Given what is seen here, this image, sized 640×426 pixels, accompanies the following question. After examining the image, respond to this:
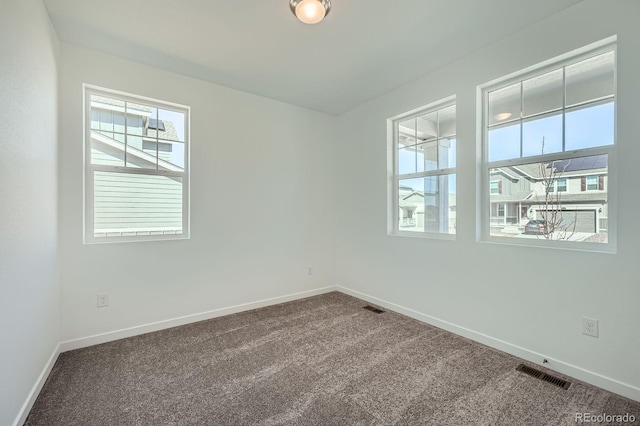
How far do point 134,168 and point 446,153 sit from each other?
3.24 meters

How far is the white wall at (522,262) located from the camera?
187 cm

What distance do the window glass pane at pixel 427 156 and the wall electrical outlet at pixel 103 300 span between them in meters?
3.49

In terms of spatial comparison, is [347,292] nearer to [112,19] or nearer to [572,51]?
[572,51]

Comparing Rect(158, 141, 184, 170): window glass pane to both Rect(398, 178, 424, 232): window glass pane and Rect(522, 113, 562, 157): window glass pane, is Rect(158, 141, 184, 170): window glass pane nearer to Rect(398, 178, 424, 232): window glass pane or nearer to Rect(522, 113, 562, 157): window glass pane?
Rect(398, 178, 424, 232): window glass pane

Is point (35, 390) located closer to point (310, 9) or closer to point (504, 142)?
point (310, 9)

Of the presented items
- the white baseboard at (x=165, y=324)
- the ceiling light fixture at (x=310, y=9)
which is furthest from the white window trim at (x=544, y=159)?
the white baseboard at (x=165, y=324)

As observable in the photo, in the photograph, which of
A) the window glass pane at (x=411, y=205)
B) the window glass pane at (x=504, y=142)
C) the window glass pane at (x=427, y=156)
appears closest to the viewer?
the window glass pane at (x=504, y=142)

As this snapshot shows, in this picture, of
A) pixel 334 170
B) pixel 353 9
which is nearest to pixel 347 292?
pixel 334 170

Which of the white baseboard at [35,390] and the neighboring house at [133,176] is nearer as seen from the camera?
the white baseboard at [35,390]

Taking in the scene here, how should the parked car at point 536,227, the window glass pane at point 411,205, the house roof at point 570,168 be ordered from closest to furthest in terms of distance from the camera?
the house roof at point 570,168
the parked car at point 536,227
the window glass pane at point 411,205

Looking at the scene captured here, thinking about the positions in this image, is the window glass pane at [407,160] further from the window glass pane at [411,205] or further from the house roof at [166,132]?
the house roof at [166,132]

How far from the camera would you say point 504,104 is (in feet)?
8.53

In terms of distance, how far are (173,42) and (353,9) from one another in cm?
158

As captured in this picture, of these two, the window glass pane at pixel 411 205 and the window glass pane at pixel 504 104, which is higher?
the window glass pane at pixel 504 104
